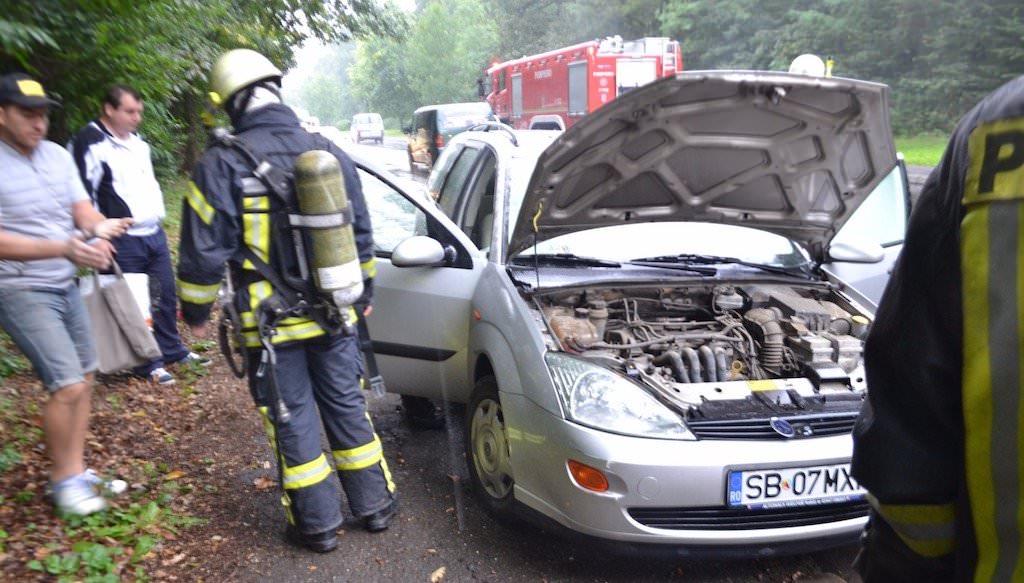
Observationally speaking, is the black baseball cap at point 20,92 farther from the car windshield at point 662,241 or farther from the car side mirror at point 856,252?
the car side mirror at point 856,252

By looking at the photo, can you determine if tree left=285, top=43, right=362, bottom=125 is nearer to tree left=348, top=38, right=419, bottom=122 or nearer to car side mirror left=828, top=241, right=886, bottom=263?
tree left=348, top=38, right=419, bottom=122

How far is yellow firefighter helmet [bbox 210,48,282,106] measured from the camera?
3336 millimetres

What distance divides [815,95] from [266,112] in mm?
2346

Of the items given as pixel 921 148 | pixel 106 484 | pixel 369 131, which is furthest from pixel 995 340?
pixel 369 131

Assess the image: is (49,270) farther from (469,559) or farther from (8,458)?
(469,559)

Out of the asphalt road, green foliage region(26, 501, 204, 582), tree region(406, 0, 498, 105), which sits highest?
tree region(406, 0, 498, 105)

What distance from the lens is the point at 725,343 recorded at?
12.4 feet

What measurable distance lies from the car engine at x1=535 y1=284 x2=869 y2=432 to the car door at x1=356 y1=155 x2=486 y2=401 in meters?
0.54

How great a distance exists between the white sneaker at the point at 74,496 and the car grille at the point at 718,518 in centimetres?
228

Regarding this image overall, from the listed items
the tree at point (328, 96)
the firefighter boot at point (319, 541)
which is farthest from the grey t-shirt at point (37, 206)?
the tree at point (328, 96)

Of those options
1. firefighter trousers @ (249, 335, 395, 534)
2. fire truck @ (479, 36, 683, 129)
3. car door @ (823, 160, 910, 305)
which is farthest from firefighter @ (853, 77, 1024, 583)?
fire truck @ (479, 36, 683, 129)

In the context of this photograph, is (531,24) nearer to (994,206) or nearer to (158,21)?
(158,21)

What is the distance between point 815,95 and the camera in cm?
361

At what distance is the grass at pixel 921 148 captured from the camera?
23.4 metres
